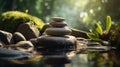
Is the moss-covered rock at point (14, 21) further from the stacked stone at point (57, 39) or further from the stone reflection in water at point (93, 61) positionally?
the stone reflection in water at point (93, 61)

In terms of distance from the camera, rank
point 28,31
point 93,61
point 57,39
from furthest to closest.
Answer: point 28,31 → point 57,39 → point 93,61

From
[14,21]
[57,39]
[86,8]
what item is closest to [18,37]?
[57,39]

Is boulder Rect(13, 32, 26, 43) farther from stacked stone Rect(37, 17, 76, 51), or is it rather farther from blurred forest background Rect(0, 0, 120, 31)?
blurred forest background Rect(0, 0, 120, 31)

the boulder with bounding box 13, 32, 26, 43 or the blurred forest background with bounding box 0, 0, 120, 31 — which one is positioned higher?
the blurred forest background with bounding box 0, 0, 120, 31

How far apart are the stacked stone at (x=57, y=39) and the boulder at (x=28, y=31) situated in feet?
4.83

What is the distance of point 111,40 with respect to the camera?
45.4 ft

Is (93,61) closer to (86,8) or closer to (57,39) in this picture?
(57,39)

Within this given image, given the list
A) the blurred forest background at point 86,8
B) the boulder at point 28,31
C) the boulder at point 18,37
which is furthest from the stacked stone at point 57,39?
the blurred forest background at point 86,8

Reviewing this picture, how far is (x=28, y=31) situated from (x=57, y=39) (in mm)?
2495

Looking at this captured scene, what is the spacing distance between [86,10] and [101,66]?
29.1 meters

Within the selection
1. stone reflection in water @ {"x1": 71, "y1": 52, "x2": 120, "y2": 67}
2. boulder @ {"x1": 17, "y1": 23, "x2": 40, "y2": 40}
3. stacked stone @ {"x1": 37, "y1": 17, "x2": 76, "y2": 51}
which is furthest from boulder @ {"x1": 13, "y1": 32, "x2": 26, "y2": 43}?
stone reflection in water @ {"x1": 71, "y1": 52, "x2": 120, "y2": 67}

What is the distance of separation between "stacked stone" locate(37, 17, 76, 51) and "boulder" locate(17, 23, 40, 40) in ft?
4.83

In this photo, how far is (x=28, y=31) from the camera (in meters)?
15.2

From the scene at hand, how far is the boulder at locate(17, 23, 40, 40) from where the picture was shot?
15167 millimetres
